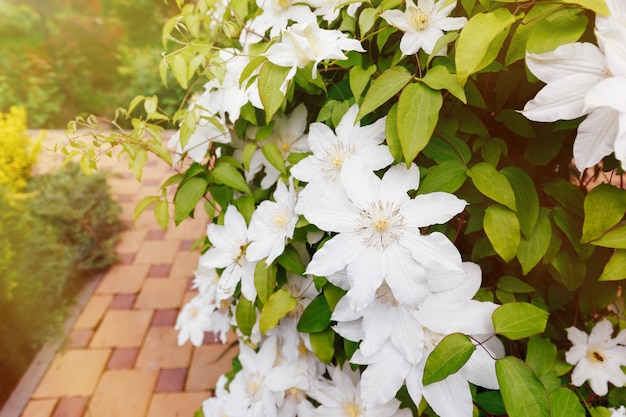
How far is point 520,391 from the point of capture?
509 mm

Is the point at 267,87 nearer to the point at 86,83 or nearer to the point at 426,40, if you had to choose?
the point at 426,40

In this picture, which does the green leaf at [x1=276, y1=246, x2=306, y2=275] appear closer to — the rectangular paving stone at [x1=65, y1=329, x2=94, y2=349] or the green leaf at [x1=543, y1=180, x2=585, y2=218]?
the green leaf at [x1=543, y1=180, x2=585, y2=218]

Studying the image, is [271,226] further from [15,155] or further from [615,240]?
[15,155]

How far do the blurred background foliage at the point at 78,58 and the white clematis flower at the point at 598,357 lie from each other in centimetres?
379

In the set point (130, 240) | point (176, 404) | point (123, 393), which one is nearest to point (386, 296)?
point (176, 404)

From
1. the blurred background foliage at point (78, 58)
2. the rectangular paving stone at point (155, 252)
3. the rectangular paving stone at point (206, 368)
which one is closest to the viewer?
the rectangular paving stone at point (206, 368)

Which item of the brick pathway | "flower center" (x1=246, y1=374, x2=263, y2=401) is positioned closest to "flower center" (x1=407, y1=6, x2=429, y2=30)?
"flower center" (x1=246, y1=374, x2=263, y2=401)

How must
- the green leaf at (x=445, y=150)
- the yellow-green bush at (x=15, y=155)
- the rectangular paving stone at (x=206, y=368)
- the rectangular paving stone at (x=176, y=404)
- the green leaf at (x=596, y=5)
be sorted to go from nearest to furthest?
the green leaf at (x=596, y=5)
the green leaf at (x=445, y=150)
the rectangular paving stone at (x=176, y=404)
the rectangular paving stone at (x=206, y=368)
the yellow-green bush at (x=15, y=155)

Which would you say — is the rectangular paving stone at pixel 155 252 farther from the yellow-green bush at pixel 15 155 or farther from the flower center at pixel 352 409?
the flower center at pixel 352 409

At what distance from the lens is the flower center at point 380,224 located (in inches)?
21.0

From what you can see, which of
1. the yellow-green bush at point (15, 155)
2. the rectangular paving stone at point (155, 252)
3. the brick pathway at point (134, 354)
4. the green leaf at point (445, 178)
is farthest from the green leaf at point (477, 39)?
the yellow-green bush at point (15, 155)

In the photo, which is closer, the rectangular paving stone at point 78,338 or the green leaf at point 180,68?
the green leaf at point 180,68

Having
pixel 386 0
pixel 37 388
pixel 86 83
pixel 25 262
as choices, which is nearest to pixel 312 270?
pixel 386 0

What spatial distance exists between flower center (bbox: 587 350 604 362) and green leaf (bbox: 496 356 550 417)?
23cm
